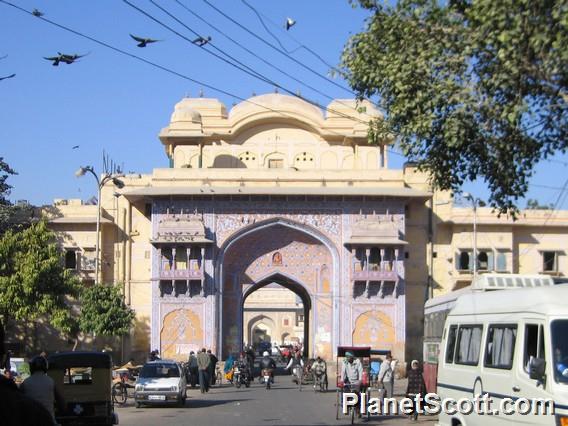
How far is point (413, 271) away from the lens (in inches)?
1614

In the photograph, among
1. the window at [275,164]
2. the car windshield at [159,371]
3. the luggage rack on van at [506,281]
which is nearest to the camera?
the luggage rack on van at [506,281]

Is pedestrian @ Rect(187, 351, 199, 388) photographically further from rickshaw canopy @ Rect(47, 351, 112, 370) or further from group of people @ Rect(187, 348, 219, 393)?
rickshaw canopy @ Rect(47, 351, 112, 370)

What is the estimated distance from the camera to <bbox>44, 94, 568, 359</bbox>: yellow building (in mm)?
39438

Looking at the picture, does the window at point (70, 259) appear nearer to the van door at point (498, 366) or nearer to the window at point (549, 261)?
the window at point (549, 261)

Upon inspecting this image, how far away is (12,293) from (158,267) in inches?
247

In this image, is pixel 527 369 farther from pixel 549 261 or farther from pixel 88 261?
pixel 549 261

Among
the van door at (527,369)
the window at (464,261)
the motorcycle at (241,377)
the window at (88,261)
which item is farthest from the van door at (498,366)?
the window at (88,261)

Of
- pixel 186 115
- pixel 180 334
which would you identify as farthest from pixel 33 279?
pixel 186 115

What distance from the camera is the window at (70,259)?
41.1m

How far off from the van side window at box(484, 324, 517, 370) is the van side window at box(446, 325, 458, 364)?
1.66 meters

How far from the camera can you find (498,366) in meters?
10.4

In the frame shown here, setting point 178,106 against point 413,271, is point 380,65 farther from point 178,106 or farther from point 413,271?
point 178,106

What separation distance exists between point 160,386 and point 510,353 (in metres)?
14.3

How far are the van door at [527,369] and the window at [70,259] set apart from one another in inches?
1308
